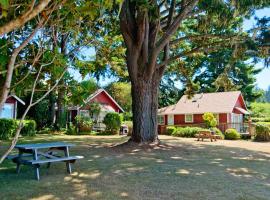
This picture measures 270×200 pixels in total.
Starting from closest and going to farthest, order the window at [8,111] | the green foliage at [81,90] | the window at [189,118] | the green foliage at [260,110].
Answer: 1. the green foliage at [81,90]
2. the window at [8,111]
3. the window at [189,118]
4. the green foliage at [260,110]

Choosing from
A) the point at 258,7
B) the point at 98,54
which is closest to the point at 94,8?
the point at 98,54

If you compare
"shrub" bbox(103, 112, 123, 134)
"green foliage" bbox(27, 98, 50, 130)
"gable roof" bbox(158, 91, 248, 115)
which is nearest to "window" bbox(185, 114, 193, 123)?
"gable roof" bbox(158, 91, 248, 115)

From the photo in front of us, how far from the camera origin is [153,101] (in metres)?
16.4

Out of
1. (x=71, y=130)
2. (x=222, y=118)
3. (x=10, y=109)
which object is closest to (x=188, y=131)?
(x=222, y=118)

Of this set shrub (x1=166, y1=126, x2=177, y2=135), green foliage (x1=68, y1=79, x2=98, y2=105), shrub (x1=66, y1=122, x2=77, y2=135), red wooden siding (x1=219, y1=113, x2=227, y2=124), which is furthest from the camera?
red wooden siding (x1=219, y1=113, x2=227, y2=124)

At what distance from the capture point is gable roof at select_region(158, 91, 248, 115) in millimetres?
35594

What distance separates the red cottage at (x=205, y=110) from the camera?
1391 inches

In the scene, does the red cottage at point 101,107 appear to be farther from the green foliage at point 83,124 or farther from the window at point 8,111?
the window at point 8,111

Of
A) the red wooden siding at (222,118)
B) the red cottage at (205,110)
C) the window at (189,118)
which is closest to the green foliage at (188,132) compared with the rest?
the red cottage at (205,110)

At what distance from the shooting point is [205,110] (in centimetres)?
3616

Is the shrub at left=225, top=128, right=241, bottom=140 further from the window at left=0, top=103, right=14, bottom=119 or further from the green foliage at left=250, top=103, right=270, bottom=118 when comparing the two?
the green foliage at left=250, top=103, right=270, bottom=118

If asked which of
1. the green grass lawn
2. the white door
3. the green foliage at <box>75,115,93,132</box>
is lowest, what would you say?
the green grass lawn

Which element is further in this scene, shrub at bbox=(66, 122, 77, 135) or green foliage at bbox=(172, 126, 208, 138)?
shrub at bbox=(66, 122, 77, 135)

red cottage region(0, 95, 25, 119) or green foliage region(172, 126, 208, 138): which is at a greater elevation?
red cottage region(0, 95, 25, 119)
